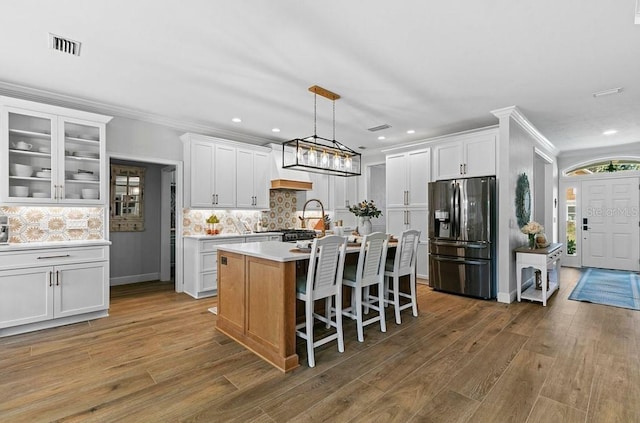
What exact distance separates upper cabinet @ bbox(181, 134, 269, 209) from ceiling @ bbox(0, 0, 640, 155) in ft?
1.77

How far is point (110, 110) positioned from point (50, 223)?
1.60 m

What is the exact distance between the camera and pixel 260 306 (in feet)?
9.25

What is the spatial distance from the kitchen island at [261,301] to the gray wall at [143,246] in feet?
10.5

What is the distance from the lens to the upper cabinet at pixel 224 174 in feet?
16.2

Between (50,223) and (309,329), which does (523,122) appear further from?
(50,223)

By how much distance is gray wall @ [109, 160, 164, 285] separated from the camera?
554 centimetres

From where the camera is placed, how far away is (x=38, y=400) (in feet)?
7.06

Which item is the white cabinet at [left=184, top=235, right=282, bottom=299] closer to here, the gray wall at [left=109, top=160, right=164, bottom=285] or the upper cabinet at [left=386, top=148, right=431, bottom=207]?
the gray wall at [left=109, top=160, right=164, bottom=285]

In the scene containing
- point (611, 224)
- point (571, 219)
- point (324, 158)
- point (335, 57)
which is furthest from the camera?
point (571, 219)

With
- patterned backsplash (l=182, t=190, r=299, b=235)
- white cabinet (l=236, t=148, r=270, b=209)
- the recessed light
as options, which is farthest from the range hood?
the recessed light

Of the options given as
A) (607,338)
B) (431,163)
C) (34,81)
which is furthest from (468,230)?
(34,81)

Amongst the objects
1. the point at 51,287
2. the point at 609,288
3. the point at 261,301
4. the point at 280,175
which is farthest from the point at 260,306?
the point at 609,288

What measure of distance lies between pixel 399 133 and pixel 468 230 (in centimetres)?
206

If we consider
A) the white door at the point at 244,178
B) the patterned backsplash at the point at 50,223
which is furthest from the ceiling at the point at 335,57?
the patterned backsplash at the point at 50,223
